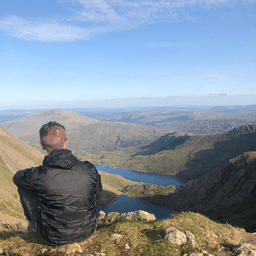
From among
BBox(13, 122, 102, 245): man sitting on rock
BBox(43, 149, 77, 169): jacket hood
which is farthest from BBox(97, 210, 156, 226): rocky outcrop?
BBox(43, 149, 77, 169): jacket hood

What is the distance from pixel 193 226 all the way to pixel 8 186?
94017 millimetres

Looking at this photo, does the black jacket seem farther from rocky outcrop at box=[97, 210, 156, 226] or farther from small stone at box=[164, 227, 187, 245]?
rocky outcrop at box=[97, 210, 156, 226]

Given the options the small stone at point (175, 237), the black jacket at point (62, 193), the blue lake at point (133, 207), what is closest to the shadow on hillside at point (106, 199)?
the blue lake at point (133, 207)

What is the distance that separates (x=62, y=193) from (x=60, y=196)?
0.14 metres

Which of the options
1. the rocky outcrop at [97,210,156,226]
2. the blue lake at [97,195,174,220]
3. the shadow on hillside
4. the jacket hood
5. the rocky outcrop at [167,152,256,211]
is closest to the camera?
the jacket hood

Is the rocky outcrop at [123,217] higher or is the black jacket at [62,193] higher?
the black jacket at [62,193]

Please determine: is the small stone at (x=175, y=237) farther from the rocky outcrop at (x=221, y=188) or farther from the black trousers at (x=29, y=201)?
the rocky outcrop at (x=221, y=188)

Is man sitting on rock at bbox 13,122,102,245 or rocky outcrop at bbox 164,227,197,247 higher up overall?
man sitting on rock at bbox 13,122,102,245

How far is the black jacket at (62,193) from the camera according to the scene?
5672mm

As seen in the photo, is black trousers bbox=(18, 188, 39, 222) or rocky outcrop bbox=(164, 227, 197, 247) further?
rocky outcrop bbox=(164, 227, 197, 247)

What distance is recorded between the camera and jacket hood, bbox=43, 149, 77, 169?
5.66m

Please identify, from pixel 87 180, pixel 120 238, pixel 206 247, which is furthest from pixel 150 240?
pixel 87 180

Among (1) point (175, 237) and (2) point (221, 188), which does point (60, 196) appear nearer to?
(1) point (175, 237)

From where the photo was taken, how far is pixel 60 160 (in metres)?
5.72
